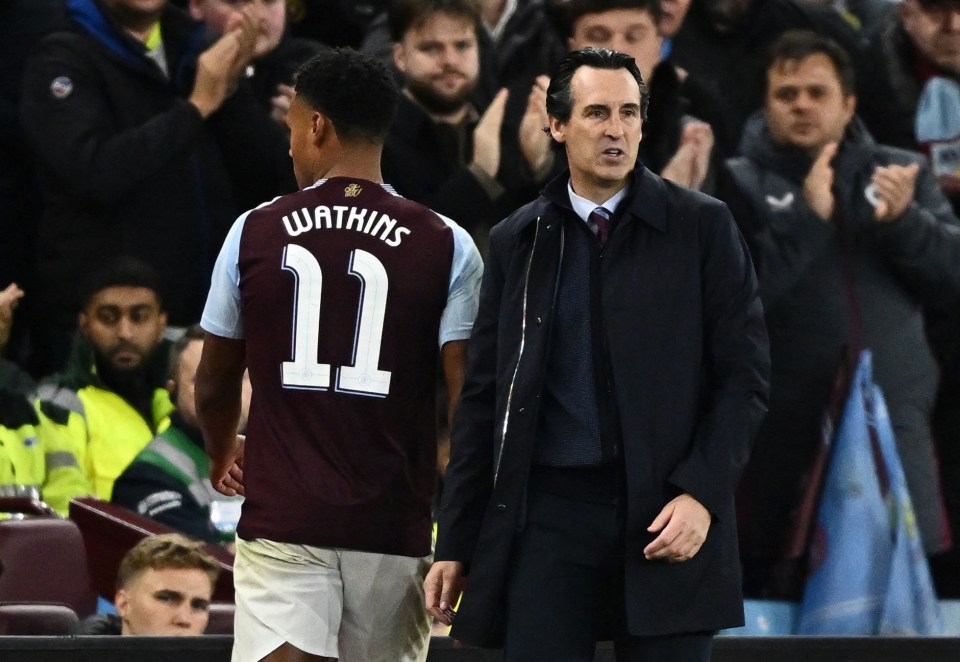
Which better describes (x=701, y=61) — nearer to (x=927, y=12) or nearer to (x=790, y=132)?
(x=790, y=132)

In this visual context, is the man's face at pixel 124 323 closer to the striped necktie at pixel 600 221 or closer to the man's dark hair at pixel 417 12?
the man's dark hair at pixel 417 12

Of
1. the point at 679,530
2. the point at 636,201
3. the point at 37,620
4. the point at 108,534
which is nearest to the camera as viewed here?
the point at 679,530

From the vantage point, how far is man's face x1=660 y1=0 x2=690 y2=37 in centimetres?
699

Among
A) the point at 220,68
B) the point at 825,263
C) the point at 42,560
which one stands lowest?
the point at 42,560

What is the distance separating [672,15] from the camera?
7.02 m

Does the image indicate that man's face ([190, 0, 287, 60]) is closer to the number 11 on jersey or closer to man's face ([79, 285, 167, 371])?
man's face ([79, 285, 167, 371])

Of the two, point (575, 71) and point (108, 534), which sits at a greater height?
point (575, 71)

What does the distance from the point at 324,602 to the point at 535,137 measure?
10.5 ft

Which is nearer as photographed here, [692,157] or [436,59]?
[436,59]

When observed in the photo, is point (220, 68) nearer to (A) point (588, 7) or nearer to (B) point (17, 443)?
(A) point (588, 7)

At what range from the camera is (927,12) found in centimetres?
733

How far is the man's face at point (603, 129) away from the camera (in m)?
3.42

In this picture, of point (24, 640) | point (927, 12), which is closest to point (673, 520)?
point (24, 640)

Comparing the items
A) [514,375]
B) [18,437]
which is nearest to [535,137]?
[18,437]
